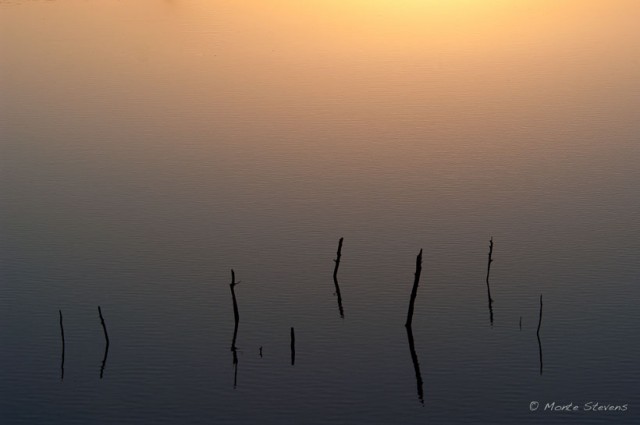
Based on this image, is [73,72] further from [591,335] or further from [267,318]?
[591,335]

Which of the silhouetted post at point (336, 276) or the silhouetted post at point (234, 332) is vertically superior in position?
the silhouetted post at point (336, 276)

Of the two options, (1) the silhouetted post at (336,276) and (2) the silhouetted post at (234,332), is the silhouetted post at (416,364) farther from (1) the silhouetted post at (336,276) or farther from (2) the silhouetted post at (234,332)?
(2) the silhouetted post at (234,332)

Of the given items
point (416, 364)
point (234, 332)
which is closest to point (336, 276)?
point (234, 332)

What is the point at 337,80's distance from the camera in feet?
95.9

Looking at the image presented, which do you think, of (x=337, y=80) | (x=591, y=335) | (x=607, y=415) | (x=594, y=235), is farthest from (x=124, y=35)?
(x=607, y=415)

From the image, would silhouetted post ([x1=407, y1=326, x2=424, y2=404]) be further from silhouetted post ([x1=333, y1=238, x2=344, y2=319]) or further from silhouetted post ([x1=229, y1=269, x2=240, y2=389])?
silhouetted post ([x1=229, y1=269, x2=240, y2=389])

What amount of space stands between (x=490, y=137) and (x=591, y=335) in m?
9.47

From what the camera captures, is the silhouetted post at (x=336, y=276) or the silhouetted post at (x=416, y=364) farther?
the silhouetted post at (x=336, y=276)

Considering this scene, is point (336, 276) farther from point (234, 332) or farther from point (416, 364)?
point (416, 364)

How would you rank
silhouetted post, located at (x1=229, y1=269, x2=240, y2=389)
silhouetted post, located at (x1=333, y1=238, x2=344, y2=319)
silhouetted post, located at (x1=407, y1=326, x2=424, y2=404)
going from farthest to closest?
silhouetted post, located at (x1=333, y1=238, x2=344, y2=319) → silhouetted post, located at (x1=229, y1=269, x2=240, y2=389) → silhouetted post, located at (x1=407, y1=326, x2=424, y2=404)

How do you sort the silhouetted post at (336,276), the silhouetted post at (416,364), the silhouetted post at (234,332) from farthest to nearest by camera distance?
the silhouetted post at (336,276) < the silhouetted post at (234,332) < the silhouetted post at (416,364)

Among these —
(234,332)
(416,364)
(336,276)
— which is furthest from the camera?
(336,276)

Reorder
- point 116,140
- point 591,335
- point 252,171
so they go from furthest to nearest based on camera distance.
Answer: point 116,140, point 252,171, point 591,335

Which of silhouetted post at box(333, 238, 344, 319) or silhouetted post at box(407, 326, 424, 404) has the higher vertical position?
silhouetted post at box(333, 238, 344, 319)
